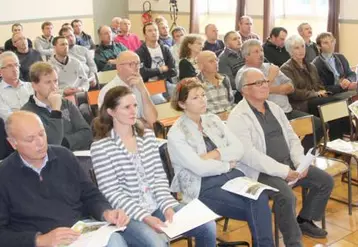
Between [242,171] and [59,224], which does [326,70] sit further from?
[59,224]

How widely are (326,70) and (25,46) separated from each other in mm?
3996

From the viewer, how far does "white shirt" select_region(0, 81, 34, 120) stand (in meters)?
4.34

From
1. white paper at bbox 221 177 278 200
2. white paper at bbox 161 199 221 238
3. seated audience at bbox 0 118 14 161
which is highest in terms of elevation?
seated audience at bbox 0 118 14 161

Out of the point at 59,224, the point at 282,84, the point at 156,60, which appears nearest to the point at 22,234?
the point at 59,224

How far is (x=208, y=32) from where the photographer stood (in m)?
7.02

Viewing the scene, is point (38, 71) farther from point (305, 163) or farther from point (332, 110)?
point (332, 110)

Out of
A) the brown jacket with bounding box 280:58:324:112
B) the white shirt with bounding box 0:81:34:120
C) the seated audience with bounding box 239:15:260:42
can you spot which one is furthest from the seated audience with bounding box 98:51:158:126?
the seated audience with bounding box 239:15:260:42

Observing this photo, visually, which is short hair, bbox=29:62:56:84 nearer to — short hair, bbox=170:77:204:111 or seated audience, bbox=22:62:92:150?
seated audience, bbox=22:62:92:150

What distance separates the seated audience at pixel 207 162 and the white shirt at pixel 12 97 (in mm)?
1797

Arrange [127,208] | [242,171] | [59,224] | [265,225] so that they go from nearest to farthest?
[59,224] → [127,208] → [265,225] → [242,171]

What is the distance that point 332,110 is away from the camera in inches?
164

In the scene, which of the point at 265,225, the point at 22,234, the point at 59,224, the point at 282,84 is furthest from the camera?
the point at 282,84

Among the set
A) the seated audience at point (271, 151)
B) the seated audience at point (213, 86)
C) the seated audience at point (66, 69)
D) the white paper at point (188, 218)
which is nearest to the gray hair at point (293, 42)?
the seated audience at point (213, 86)

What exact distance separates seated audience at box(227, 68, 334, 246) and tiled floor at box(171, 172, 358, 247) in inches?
3.4
